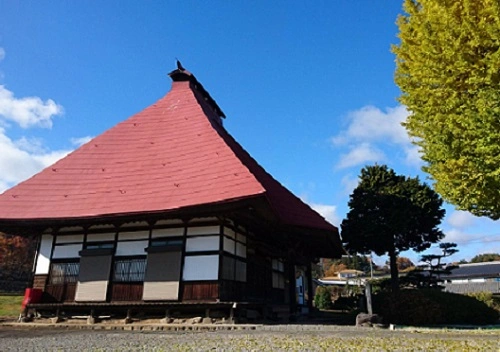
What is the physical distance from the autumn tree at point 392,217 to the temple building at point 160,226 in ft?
14.5

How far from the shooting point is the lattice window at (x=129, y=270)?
1203 cm

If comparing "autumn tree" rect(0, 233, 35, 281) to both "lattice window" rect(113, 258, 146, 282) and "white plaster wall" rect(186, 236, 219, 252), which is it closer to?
"lattice window" rect(113, 258, 146, 282)

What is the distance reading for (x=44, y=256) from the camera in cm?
1325

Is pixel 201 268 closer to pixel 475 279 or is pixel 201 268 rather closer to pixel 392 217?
pixel 392 217

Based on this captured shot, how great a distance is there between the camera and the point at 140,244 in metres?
12.3

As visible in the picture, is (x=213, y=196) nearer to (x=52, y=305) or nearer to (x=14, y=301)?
(x=52, y=305)

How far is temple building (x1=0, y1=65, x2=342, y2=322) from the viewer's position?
1134 centimetres

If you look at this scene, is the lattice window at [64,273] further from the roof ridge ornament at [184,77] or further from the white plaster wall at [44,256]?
the roof ridge ornament at [184,77]

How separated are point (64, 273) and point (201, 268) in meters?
4.86

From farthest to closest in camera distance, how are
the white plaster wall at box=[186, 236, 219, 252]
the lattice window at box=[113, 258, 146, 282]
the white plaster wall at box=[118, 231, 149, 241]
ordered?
1. the white plaster wall at box=[118, 231, 149, 241]
2. the lattice window at box=[113, 258, 146, 282]
3. the white plaster wall at box=[186, 236, 219, 252]

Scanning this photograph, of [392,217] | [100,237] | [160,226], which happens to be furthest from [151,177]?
[392,217]

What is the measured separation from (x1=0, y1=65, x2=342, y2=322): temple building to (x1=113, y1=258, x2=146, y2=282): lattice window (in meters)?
0.03

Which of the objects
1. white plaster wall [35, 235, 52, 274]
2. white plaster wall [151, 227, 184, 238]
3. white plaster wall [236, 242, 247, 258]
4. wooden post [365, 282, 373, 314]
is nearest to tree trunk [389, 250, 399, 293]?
wooden post [365, 282, 373, 314]

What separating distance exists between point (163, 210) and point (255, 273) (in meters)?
4.54
